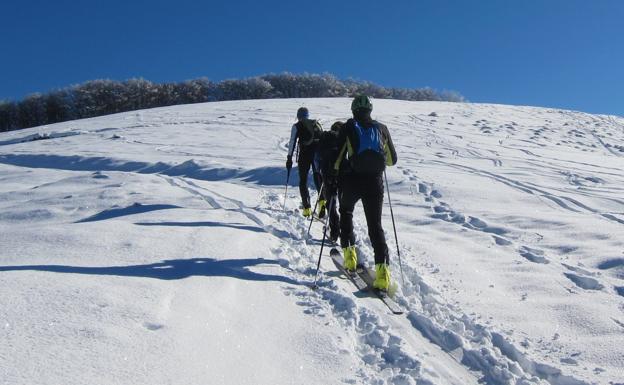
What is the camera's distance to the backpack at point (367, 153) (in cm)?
528

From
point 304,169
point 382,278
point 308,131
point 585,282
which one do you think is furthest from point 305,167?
point 585,282

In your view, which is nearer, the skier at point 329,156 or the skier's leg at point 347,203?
the skier's leg at point 347,203

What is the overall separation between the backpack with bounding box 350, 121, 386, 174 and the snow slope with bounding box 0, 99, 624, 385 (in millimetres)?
1356

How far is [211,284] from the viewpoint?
15.8 ft

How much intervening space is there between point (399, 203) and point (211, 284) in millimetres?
6996

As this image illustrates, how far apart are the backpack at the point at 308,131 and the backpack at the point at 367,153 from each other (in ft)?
10.5

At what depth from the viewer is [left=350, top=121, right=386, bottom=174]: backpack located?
5.28 meters

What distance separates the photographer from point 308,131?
857cm

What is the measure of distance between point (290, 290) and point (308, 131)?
162 inches

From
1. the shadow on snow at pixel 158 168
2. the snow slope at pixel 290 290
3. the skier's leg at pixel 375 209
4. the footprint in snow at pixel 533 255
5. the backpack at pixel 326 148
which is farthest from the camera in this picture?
the shadow on snow at pixel 158 168

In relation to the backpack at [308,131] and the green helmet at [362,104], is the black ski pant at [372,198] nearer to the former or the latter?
the green helmet at [362,104]

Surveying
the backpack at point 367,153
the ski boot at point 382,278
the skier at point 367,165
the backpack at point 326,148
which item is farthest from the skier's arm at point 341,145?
the backpack at point 326,148

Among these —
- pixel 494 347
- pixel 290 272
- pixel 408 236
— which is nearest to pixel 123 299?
pixel 290 272

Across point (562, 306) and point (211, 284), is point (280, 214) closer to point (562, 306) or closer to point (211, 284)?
point (211, 284)
